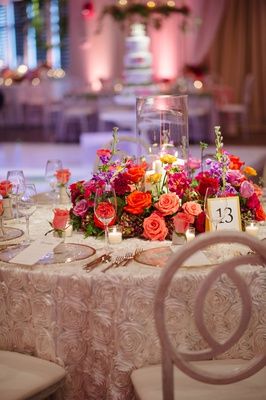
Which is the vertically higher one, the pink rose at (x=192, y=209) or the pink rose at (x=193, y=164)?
the pink rose at (x=193, y=164)

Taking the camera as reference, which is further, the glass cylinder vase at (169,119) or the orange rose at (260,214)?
the glass cylinder vase at (169,119)

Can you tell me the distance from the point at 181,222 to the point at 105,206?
267mm

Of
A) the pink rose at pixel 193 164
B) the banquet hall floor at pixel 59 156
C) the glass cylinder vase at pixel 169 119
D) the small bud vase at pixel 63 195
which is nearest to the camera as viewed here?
the glass cylinder vase at pixel 169 119

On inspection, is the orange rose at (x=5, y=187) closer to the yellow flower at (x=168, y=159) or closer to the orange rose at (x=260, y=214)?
the yellow flower at (x=168, y=159)

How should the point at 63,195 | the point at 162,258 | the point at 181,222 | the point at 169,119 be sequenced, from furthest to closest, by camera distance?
1. the point at 63,195
2. the point at 169,119
3. the point at 181,222
4. the point at 162,258

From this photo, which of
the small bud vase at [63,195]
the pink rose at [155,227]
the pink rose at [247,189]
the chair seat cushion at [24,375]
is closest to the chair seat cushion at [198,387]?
the chair seat cushion at [24,375]

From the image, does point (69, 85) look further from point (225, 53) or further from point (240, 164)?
point (240, 164)

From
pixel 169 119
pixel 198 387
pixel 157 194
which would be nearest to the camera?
pixel 198 387

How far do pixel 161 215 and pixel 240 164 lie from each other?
0.46 metres

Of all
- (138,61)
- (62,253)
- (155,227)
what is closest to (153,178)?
(155,227)

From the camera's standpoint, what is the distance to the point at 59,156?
26.1 ft

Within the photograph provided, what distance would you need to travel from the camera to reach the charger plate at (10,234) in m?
2.29

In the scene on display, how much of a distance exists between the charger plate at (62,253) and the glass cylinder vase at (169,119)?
0.64m

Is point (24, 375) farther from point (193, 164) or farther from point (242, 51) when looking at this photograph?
point (242, 51)
